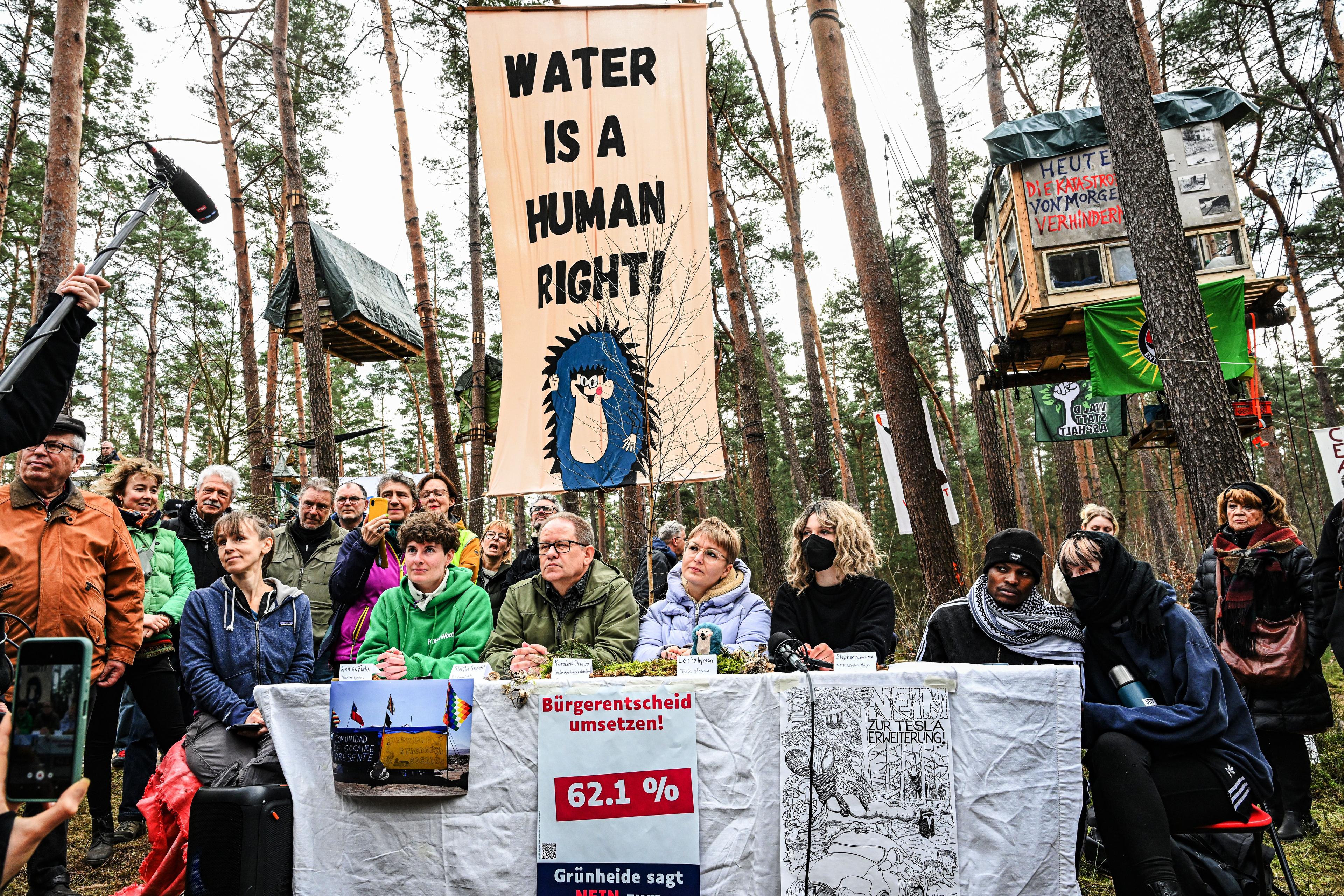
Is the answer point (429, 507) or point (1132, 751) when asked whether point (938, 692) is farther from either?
point (429, 507)

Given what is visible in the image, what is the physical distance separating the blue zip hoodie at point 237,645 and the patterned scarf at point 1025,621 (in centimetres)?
307

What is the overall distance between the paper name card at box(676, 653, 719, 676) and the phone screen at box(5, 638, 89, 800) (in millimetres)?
1718

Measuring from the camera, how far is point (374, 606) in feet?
11.3

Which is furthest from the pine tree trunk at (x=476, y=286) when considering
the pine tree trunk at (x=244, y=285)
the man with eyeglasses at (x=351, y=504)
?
the man with eyeglasses at (x=351, y=504)

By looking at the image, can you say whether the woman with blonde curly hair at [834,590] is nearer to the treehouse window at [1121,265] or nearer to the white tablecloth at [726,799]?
the white tablecloth at [726,799]

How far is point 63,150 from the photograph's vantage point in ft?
17.6

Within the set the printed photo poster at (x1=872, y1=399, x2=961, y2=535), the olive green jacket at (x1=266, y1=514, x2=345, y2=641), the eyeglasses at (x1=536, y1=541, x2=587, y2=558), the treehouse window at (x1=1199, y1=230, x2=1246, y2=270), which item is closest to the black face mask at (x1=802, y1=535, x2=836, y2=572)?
the eyeglasses at (x1=536, y1=541, x2=587, y2=558)

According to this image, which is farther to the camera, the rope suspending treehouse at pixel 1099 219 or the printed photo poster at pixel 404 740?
the rope suspending treehouse at pixel 1099 219

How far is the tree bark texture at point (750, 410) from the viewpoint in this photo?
1009cm

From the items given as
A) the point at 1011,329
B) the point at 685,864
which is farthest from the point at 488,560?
the point at 1011,329

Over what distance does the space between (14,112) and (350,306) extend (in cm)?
835

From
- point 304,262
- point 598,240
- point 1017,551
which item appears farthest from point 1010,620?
point 304,262

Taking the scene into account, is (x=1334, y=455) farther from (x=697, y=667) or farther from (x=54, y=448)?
(x=54, y=448)

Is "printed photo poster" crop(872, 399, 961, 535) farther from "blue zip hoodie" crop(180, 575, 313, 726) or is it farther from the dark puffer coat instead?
"blue zip hoodie" crop(180, 575, 313, 726)
